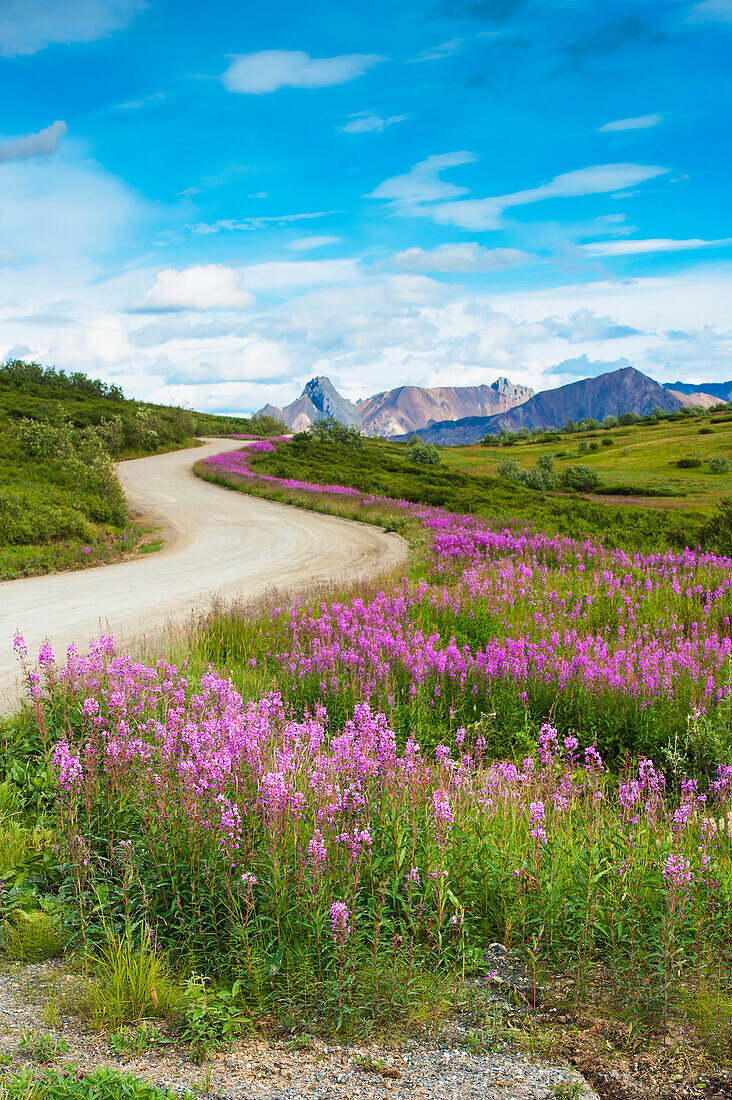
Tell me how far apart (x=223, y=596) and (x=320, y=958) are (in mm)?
10256

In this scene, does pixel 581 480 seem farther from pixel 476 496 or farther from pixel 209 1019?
pixel 209 1019

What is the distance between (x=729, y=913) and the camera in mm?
3633

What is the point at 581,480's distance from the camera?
191 ft

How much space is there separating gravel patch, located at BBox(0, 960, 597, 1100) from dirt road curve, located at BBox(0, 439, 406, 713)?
487 centimetres

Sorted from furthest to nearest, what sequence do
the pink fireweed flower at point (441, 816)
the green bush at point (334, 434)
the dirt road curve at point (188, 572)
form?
the green bush at point (334, 434) → the dirt road curve at point (188, 572) → the pink fireweed flower at point (441, 816)

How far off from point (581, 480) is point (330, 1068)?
194 feet

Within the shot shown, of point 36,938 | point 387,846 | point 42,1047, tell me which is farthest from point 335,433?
point 42,1047

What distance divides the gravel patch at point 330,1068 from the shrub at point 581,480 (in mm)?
56404

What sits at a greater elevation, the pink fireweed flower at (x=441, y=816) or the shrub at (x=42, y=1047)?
the pink fireweed flower at (x=441, y=816)

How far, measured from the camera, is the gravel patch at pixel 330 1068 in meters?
2.80

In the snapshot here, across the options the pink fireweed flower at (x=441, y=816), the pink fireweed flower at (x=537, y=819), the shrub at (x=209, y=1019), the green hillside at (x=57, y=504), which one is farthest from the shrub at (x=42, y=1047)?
the green hillside at (x=57, y=504)

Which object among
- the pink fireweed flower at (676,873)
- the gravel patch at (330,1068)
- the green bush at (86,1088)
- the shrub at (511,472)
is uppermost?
the shrub at (511,472)

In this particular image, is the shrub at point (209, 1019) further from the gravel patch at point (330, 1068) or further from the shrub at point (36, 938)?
the shrub at point (36, 938)

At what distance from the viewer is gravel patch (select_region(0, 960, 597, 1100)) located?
2.80 meters
